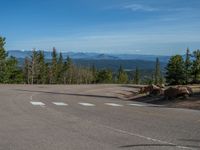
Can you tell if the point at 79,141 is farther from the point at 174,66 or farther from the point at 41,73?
the point at 41,73

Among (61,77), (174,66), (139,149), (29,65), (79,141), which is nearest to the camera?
(139,149)

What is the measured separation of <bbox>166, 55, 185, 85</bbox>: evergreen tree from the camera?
3376 inches

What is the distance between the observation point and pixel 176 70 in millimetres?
86688

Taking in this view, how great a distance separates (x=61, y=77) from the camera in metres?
124

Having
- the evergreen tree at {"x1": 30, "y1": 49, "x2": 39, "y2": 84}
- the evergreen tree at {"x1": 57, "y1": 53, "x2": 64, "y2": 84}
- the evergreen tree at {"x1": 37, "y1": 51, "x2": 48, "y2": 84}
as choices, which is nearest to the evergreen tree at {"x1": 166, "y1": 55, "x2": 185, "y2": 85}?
the evergreen tree at {"x1": 30, "y1": 49, "x2": 39, "y2": 84}

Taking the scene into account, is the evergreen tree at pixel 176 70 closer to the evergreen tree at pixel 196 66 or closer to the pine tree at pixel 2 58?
the evergreen tree at pixel 196 66

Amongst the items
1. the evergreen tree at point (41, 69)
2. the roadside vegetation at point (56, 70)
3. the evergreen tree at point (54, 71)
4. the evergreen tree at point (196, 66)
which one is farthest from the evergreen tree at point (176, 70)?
the evergreen tree at point (54, 71)

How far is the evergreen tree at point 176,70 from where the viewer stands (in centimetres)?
8575

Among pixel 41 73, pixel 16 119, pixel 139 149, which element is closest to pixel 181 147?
pixel 139 149

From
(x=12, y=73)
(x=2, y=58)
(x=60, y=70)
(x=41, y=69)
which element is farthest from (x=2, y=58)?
(x=60, y=70)

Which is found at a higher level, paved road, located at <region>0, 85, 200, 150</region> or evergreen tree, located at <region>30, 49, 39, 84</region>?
evergreen tree, located at <region>30, 49, 39, 84</region>

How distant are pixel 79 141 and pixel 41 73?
321ft

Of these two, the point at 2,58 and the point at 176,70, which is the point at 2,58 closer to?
the point at 2,58

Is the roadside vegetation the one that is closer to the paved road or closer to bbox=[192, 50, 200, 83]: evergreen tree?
bbox=[192, 50, 200, 83]: evergreen tree
